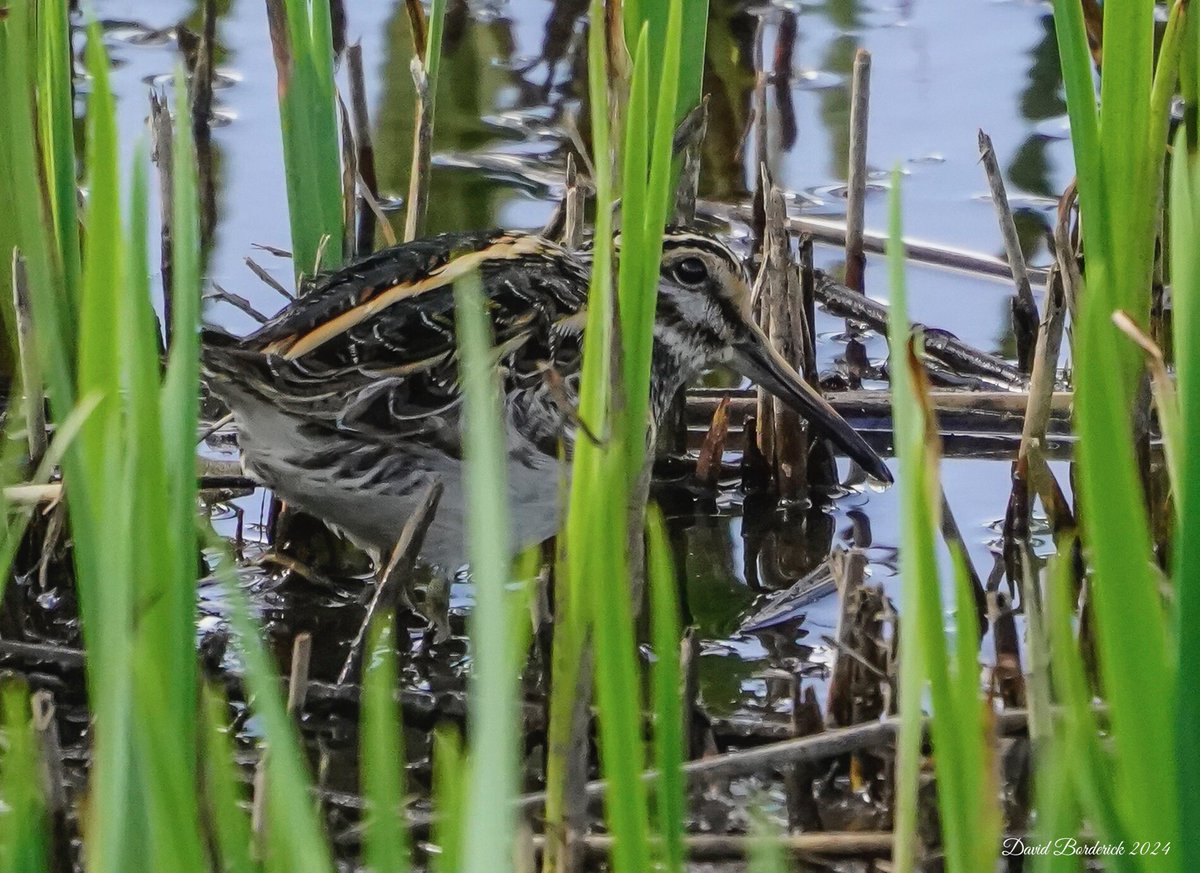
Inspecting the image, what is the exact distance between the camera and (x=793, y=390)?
10.7 feet

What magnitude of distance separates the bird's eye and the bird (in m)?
0.08

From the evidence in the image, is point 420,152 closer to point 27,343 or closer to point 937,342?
point 27,343

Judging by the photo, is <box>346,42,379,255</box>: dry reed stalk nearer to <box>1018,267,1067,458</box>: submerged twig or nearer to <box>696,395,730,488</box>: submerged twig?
<box>696,395,730,488</box>: submerged twig

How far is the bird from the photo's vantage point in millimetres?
2719

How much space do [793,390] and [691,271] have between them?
0.29m

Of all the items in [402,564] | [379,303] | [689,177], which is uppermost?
[689,177]

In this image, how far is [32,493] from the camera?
2.43 metres

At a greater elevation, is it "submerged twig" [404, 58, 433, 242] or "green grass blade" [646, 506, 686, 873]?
"submerged twig" [404, 58, 433, 242]

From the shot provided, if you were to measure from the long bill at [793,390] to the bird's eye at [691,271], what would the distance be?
0.13 meters

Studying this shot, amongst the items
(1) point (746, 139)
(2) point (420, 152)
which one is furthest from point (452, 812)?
(1) point (746, 139)

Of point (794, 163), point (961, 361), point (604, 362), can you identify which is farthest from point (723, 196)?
point (604, 362)

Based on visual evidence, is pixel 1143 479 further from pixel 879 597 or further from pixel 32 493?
pixel 32 493

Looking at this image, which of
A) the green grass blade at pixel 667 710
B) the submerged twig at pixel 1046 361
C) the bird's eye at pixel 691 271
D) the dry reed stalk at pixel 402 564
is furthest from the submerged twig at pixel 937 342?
the green grass blade at pixel 667 710

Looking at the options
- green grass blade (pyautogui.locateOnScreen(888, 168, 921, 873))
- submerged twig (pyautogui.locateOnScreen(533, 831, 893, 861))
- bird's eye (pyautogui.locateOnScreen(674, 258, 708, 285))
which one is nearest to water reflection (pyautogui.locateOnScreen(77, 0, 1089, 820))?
bird's eye (pyautogui.locateOnScreen(674, 258, 708, 285))
